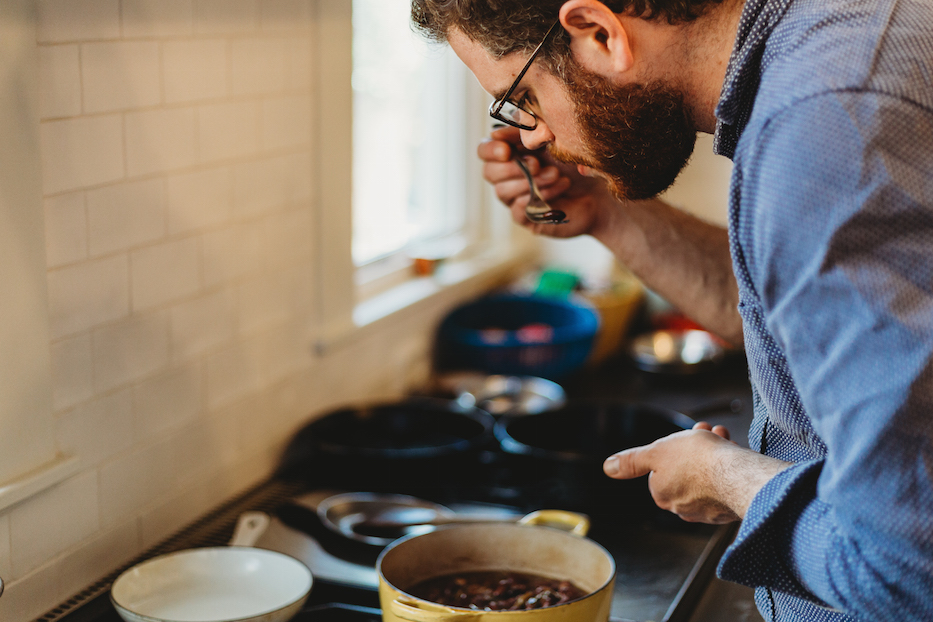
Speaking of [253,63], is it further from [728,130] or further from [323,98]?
[728,130]

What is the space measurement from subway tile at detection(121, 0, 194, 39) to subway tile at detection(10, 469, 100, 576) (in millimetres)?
685

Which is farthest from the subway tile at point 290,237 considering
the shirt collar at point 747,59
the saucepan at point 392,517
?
the shirt collar at point 747,59

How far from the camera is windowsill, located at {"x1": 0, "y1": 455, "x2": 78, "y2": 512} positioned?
1.32 meters

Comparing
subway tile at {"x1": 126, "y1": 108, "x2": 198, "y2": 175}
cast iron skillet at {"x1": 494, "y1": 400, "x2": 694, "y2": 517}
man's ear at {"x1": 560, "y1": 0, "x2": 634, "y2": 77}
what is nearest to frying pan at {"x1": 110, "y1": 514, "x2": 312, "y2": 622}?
cast iron skillet at {"x1": 494, "y1": 400, "x2": 694, "y2": 517}

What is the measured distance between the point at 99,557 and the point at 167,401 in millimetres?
275

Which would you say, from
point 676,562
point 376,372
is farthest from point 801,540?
point 376,372

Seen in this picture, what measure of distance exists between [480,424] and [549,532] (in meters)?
0.67

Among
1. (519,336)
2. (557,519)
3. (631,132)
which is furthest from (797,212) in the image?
(519,336)

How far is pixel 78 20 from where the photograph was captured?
1.36 metres

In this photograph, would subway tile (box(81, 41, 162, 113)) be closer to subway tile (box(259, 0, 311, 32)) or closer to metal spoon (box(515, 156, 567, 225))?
subway tile (box(259, 0, 311, 32))

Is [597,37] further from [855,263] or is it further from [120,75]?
[120,75]

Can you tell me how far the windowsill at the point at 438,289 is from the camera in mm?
2223

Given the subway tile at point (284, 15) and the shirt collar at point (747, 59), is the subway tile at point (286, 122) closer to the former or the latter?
the subway tile at point (284, 15)

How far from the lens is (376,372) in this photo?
7.60ft
